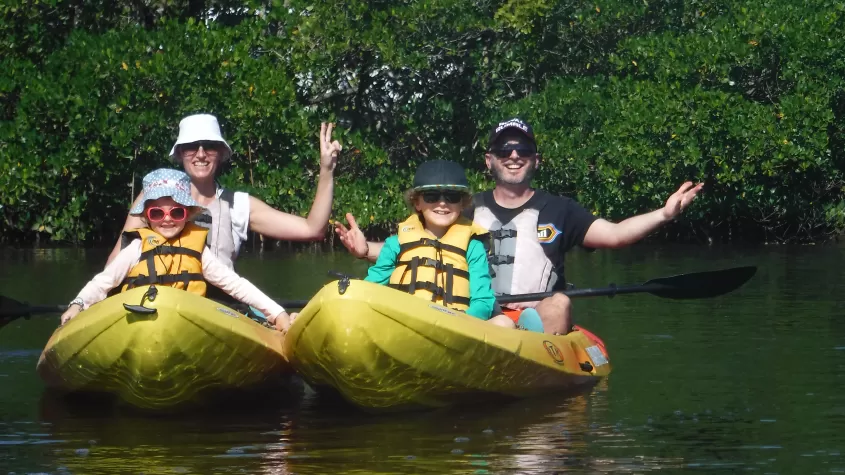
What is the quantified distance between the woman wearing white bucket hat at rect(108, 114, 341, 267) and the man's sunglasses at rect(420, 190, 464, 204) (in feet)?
2.02

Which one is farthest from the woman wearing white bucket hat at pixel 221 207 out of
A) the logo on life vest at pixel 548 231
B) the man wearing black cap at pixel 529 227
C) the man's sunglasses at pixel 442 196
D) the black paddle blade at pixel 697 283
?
the black paddle blade at pixel 697 283

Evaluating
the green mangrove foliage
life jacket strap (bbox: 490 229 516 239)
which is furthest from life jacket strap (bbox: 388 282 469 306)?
the green mangrove foliage

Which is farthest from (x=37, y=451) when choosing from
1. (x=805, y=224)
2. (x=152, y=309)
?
(x=805, y=224)

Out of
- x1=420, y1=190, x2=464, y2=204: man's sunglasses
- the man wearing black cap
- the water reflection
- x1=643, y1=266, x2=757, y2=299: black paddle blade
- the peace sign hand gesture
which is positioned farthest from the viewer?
x1=643, y1=266, x2=757, y2=299: black paddle blade

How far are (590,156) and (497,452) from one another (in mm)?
16521

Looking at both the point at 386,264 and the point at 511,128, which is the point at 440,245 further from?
the point at 511,128

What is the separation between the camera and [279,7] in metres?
21.2

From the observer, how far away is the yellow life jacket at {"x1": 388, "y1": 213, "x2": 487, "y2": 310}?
785 cm

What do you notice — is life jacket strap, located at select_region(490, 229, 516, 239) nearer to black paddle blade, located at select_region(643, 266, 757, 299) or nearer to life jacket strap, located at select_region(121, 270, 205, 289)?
black paddle blade, located at select_region(643, 266, 757, 299)

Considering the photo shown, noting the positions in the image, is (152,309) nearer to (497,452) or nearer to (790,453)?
(497,452)

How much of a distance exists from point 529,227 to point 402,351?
5.86ft

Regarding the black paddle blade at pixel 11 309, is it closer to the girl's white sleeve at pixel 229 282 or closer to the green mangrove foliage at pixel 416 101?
the girl's white sleeve at pixel 229 282

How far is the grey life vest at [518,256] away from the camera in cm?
878

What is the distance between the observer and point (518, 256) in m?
8.86
